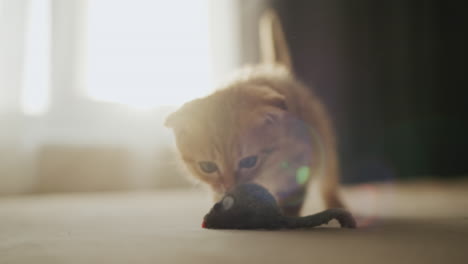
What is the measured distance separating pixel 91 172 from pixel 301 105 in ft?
4.00

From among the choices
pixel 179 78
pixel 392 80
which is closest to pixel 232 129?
pixel 179 78

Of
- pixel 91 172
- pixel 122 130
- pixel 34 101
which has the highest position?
pixel 34 101

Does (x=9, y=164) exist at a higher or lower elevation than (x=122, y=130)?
lower

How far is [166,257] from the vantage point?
0.38m

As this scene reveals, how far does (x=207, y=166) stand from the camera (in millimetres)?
718

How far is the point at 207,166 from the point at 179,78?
0.17m

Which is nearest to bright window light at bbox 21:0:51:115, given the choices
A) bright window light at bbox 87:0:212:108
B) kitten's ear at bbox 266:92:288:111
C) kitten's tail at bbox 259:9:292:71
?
bright window light at bbox 87:0:212:108

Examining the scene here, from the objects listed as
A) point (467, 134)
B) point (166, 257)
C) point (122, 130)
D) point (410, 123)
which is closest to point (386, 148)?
point (410, 123)

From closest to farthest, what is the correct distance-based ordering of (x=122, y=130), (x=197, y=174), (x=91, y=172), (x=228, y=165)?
(x=228, y=165) < (x=197, y=174) < (x=122, y=130) < (x=91, y=172)

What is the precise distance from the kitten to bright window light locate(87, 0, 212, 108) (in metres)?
0.07

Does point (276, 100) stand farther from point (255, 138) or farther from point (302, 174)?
point (302, 174)

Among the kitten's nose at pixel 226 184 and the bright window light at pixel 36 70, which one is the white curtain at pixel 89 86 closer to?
the bright window light at pixel 36 70

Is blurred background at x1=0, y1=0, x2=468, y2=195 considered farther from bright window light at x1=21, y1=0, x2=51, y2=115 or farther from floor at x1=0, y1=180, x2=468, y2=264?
floor at x1=0, y1=180, x2=468, y2=264

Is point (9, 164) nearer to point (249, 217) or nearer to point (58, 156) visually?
point (58, 156)
